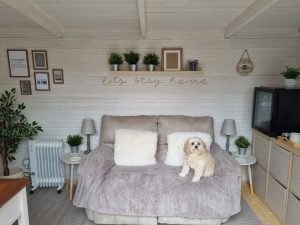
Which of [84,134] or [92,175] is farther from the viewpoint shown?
[84,134]

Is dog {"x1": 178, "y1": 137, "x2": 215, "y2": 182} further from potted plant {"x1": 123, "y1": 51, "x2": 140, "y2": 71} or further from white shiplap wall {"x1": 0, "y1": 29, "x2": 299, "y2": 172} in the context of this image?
potted plant {"x1": 123, "y1": 51, "x2": 140, "y2": 71}

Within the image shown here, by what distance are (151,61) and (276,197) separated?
207cm

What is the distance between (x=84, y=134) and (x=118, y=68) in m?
0.98

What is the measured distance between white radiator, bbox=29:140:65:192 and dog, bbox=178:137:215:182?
5.42 feet

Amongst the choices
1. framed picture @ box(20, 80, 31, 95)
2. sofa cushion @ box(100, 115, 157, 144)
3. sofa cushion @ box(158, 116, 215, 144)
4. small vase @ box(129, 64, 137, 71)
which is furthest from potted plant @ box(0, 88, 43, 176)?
sofa cushion @ box(158, 116, 215, 144)

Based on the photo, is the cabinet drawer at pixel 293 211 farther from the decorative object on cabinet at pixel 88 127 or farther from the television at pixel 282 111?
the decorative object on cabinet at pixel 88 127

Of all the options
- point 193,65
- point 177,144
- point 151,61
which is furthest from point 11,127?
point 193,65

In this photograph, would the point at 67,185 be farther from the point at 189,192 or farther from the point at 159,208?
the point at 189,192

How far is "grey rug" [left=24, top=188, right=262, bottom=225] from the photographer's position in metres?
2.42

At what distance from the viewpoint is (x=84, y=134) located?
3141 millimetres

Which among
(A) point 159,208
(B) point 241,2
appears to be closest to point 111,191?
(A) point 159,208

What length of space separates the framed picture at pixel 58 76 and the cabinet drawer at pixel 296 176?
9.25ft

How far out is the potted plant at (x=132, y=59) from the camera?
9.65ft

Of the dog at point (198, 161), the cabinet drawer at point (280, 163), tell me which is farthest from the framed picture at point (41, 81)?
the cabinet drawer at point (280, 163)
